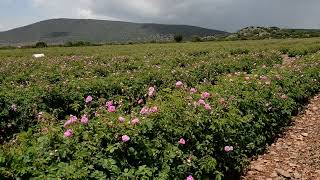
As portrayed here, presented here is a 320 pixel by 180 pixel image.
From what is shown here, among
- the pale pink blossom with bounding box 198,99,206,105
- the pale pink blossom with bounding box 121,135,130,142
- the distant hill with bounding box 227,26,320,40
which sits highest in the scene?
the pale pink blossom with bounding box 121,135,130,142

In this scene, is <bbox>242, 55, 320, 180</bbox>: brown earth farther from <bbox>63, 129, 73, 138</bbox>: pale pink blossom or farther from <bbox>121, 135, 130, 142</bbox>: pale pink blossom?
<bbox>63, 129, 73, 138</bbox>: pale pink blossom

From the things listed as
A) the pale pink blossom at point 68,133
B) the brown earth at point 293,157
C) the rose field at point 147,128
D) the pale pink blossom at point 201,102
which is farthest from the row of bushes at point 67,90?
the brown earth at point 293,157

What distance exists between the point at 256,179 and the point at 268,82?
15.4 ft

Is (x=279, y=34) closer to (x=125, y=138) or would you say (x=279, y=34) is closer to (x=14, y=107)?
(x=14, y=107)

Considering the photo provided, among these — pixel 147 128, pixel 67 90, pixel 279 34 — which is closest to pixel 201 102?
pixel 147 128

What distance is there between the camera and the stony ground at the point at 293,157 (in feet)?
27.7

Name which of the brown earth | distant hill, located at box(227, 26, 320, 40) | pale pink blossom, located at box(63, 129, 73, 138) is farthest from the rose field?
distant hill, located at box(227, 26, 320, 40)

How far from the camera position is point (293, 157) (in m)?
9.31

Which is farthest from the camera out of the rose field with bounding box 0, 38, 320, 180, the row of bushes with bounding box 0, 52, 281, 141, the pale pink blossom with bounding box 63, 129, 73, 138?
the row of bushes with bounding box 0, 52, 281, 141

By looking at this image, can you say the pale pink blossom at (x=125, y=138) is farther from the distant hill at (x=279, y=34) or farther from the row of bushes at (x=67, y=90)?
the distant hill at (x=279, y=34)

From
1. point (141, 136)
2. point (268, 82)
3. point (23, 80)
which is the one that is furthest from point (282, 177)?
point (23, 80)

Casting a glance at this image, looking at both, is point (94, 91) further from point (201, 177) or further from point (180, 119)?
point (201, 177)

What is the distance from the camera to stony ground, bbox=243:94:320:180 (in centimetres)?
843

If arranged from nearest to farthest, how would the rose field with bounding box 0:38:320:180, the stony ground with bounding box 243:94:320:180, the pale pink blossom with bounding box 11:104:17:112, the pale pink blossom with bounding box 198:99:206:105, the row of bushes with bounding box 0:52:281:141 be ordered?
1. the rose field with bounding box 0:38:320:180
2. the stony ground with bounding box 243:94:320:180
3. the pale pink blossom with bounding box 198:99:206:105
4. the pale pink blossom with bounding box 11:104:17:112
5. the row of bushes with bounding box 0:52:281:141
